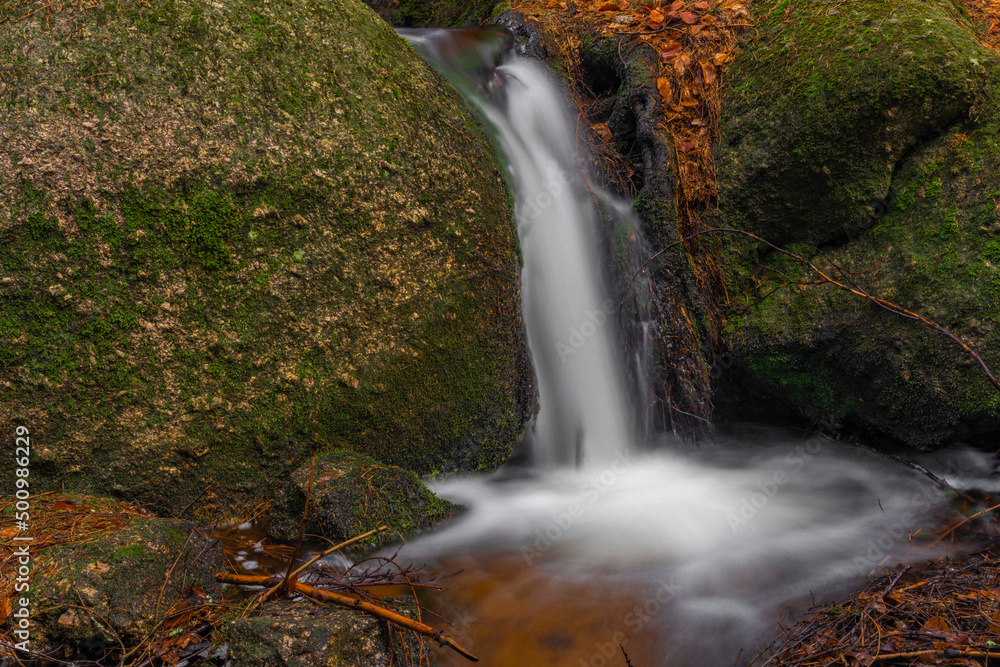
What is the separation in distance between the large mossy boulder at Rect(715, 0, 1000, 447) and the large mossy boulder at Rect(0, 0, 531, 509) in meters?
1.97

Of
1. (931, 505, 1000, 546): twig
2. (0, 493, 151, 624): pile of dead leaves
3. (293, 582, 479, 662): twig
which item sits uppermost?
(0, 493, 151, 624): pile of dead leaves

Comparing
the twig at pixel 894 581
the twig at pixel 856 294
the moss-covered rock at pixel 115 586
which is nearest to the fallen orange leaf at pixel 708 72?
the twig at pixel 856 294

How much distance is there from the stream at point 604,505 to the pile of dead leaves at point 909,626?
255 mm

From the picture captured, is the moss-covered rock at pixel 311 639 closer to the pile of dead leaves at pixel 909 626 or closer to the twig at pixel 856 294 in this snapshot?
the pile of dead leaves at pixel 909 626

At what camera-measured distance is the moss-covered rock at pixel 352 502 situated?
2.95 meters

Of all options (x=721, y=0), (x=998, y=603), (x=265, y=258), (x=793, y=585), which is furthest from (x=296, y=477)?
(x=721, y=0)

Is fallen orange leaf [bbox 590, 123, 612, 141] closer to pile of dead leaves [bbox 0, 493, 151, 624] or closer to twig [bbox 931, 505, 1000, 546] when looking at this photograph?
twig [bbox 931, 505, 1000, 546]

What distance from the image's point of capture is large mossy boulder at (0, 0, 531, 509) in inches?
111

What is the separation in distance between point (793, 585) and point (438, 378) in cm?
212

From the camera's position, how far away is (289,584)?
2252 millimetres

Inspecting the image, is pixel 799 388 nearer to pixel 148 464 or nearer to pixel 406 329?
pixel 406 329

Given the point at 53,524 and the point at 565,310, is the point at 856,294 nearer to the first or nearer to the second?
the point at 565,310

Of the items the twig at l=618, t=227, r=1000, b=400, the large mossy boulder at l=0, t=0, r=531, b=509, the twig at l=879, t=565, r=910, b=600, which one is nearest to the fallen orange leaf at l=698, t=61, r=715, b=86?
the twig at l=618, t=227, r=1000, b=400

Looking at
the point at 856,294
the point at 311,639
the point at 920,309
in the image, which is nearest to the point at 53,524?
the point at 311,639
